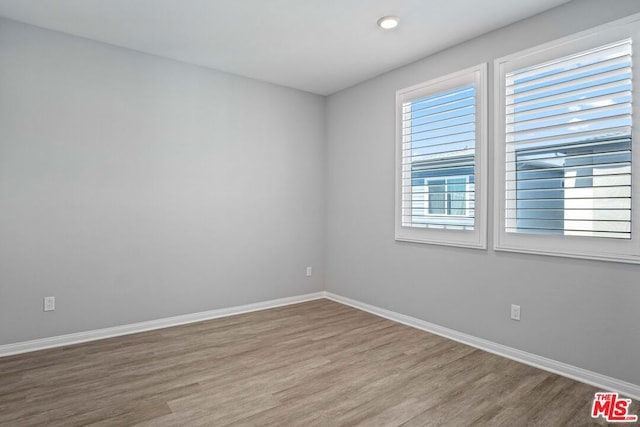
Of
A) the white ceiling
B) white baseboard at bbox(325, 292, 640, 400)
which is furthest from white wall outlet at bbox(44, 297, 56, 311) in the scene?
white baseboard at bbox(325, 292, 640, 400)

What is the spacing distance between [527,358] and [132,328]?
3510mm

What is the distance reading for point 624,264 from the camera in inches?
94.9

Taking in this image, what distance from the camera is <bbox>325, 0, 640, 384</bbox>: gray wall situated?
2.49 meters

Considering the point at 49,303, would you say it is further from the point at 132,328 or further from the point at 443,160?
the point at 443,160

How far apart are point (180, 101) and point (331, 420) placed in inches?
129

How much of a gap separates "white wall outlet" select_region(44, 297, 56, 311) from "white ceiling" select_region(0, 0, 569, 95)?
2329 millimetres

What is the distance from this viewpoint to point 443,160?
352cm

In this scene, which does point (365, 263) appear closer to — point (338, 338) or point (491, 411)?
point (338, 338)

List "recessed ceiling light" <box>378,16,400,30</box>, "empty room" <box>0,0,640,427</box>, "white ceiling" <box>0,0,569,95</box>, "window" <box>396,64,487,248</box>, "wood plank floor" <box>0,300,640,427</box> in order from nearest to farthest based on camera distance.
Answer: "wood plank floor" <box>0,300,640,427</box> < "empty room" <box>0,0,640,427</box> < "white ceiling" <box>0,0,569,95</box> < "recessed ceiling light" <box>378,16,400,30</box> < "window" <box>396,64,487,248</box>

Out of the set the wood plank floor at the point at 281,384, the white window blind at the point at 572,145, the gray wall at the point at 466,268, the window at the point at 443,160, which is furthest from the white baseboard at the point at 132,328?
the white window blind at the point at 572,145

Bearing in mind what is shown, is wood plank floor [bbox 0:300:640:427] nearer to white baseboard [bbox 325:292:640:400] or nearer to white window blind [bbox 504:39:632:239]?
white baseboard [bbox 325:292:640:400]

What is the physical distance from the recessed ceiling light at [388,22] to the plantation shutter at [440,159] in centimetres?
88

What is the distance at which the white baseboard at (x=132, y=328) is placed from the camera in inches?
119

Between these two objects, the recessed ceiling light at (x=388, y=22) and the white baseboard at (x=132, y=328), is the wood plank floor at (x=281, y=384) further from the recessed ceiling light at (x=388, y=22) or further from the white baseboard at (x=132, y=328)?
the recessed ceiling light at (x=388, y=22)
